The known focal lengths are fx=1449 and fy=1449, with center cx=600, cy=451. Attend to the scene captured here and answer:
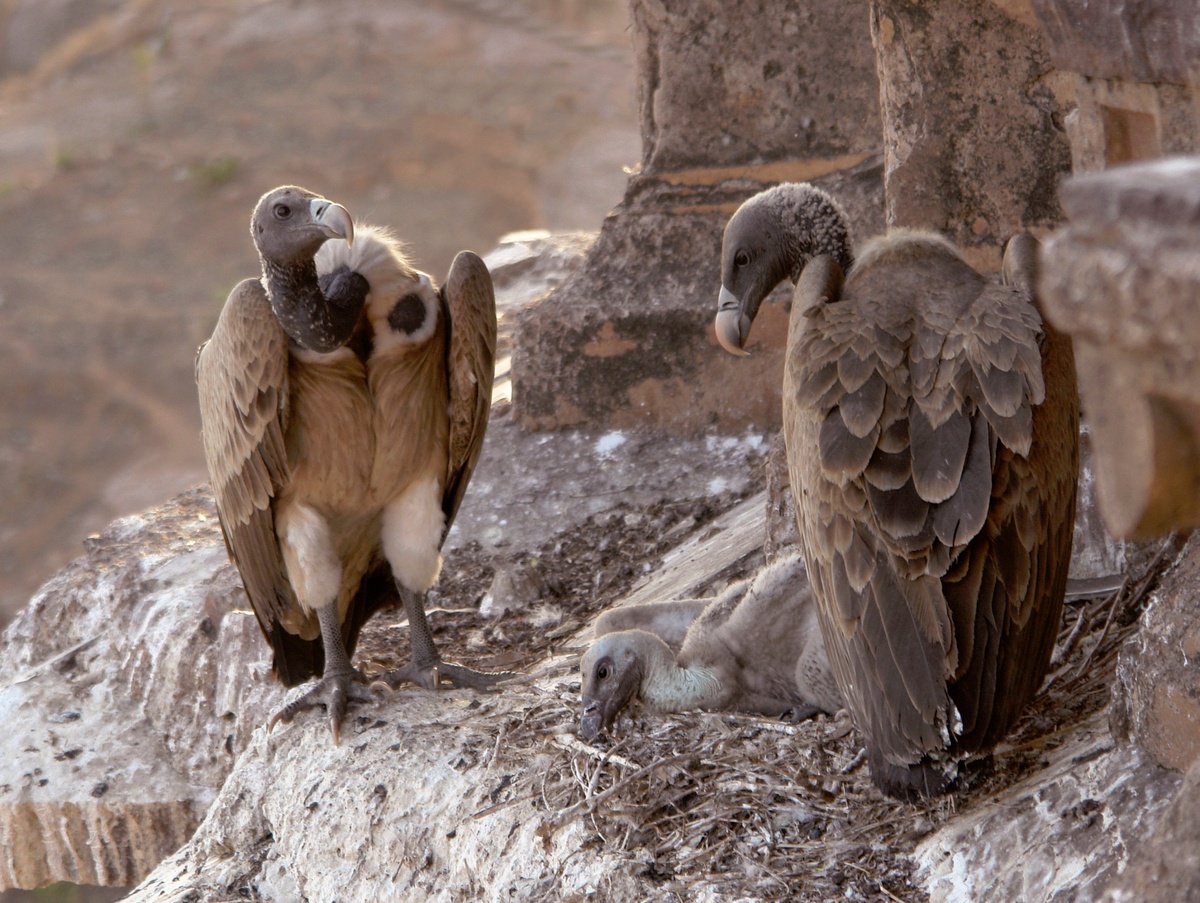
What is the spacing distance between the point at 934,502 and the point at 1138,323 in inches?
65.4

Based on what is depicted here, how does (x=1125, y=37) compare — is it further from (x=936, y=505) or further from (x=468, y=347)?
(x=468, y=347)

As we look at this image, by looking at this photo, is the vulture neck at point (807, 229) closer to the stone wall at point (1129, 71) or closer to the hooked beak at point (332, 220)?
the stone wall at point (1129, 71)

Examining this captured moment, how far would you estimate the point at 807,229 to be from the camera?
3.74m

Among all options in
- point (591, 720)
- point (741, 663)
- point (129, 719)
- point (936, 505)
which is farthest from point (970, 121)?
point (129, 719)

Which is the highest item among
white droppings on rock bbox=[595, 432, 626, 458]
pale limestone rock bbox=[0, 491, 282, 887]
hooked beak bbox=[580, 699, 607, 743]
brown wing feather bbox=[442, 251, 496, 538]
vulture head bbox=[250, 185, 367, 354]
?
vulture head bbox=[250, 185, 367, 354]

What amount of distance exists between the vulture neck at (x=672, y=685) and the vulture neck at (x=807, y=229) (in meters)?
1.06

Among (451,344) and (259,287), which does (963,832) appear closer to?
(451,344)

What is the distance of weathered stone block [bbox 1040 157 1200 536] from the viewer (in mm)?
1159

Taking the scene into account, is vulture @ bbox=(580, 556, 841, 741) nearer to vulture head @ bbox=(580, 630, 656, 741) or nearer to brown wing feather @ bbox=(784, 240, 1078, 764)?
vulture head @ bbox=(580, 630, 656, 741)

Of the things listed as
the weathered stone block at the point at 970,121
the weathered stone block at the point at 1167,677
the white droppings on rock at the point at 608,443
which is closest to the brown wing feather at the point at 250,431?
the weathered stone block at the point at 970,121

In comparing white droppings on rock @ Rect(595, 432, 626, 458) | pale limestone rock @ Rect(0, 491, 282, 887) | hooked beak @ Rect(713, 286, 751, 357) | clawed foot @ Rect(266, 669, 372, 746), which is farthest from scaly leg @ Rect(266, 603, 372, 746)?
white droppings on rock @ Rect(595, 432, 626, 458)

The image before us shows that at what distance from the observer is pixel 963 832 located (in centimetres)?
279

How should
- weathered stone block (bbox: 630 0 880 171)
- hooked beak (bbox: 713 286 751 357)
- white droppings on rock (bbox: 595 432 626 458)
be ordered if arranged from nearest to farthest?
hooked beak (bbox: 713 286 751 357) → weathered stone block (bbox: 630 0 880 171) → white droppings on rock (bbox: 595 432 626 458)

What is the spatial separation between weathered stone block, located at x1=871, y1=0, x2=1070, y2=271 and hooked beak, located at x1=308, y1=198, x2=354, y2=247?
5.44 ft
